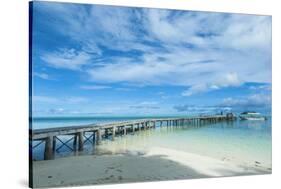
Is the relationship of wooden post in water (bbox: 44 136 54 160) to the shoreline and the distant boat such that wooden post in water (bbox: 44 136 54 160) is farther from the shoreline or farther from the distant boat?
the distant boat

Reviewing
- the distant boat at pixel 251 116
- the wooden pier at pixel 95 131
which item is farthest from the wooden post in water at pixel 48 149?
the distant boat at pixel 251 116

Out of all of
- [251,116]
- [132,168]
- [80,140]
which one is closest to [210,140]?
[251,116]

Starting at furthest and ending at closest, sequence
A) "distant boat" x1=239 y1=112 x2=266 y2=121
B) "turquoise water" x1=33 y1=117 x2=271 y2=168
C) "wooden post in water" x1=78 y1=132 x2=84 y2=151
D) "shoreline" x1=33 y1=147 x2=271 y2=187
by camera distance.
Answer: "distant boat" x1=239 y1=112 x2=266 y2=121, "turquoise water" x1=33 y1=117 x2=271 y2=168, "wooden post in water" x1=78 y1=132 x2=84 y2=151, "shoreline" x1=33 y1=147 x2=271 y2=187

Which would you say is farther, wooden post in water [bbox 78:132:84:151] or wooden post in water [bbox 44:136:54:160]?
wooden post in water [bbox 78:132:84:151]

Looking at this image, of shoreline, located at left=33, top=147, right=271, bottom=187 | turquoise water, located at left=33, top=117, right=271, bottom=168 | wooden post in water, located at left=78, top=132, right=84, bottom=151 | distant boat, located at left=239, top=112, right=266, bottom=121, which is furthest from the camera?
distant boat, located at left=239, top=112, right=266, bottom=121

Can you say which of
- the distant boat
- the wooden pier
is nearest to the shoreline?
the wooden pier

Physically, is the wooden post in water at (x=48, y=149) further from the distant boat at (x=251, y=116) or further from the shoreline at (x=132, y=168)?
the distant boat at (x=251, y=116)

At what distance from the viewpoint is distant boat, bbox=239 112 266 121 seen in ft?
25.9

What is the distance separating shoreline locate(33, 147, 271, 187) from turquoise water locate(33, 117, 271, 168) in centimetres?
9

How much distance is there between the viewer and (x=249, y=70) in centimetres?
788

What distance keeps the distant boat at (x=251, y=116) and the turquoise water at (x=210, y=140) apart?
6cm

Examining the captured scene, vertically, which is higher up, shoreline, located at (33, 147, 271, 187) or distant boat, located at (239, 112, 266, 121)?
distant boat, located at (239, 112, 266, 121)
